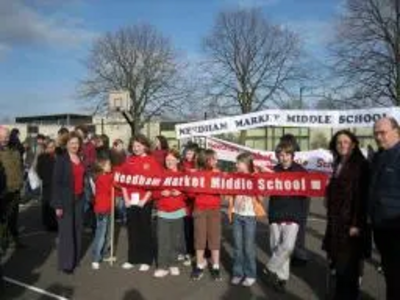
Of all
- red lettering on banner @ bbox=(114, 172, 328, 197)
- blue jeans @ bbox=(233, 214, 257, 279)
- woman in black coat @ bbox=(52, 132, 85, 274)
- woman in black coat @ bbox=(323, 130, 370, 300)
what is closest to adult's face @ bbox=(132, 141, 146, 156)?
red lettering on banner @ bbox=(114, 172, 328, 197)

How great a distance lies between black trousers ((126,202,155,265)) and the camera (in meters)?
10.7

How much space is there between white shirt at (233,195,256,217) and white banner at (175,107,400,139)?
530 cm

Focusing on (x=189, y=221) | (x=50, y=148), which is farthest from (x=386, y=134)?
(x=50, y=148)

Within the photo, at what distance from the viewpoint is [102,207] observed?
36.0 feet

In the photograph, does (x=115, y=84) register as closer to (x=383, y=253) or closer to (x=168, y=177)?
(x=168, y=177)

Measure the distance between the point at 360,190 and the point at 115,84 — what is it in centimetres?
5320

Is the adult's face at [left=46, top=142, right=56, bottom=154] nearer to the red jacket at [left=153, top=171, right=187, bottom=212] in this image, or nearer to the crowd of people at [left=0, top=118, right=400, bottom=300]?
the crowd of people at [left=0, top=118, right=400, bottom=300]

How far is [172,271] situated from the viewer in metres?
10.2

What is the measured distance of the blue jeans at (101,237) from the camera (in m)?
10.8

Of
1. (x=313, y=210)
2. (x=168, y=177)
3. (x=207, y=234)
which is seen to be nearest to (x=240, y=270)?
(x=207, y=234)

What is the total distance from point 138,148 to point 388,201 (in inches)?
189

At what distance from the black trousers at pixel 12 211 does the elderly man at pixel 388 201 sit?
693 cm

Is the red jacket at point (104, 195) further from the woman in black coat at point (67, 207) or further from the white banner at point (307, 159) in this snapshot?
the white banner at point (307, 159)

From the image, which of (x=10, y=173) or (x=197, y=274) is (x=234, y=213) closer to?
(x=197, y=274)
